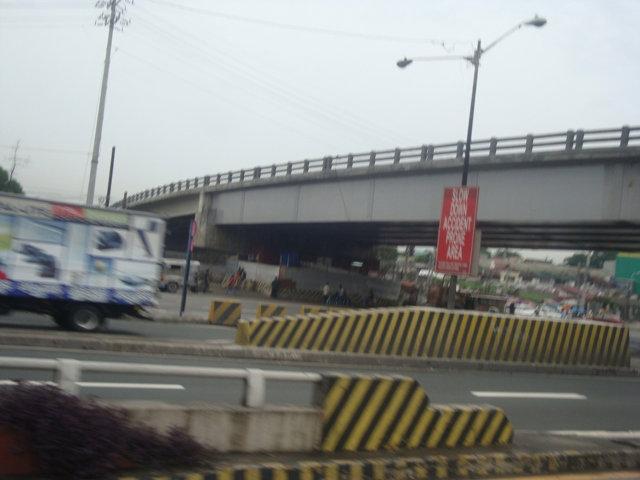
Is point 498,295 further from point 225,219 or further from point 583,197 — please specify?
point 583,197

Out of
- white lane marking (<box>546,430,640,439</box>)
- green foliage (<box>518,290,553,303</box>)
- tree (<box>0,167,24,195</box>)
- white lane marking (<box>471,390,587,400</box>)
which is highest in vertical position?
tree (<box>0,167,24,195</box>)

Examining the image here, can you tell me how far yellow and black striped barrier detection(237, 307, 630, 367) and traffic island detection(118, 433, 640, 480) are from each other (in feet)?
25.5

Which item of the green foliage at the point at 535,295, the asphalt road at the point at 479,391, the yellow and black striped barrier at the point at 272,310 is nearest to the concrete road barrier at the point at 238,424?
the asphalt road at the point at 479,391

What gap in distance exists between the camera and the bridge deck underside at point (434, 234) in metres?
31.1

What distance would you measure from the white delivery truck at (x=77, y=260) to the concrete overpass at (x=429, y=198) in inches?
613

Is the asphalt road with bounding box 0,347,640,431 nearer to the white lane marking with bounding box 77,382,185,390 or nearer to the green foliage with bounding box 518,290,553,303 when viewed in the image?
the white lane marking with bounding box 77,382,185,390

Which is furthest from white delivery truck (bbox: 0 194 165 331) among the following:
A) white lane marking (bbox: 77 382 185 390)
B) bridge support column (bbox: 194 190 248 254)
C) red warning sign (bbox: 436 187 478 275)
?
bridge support column (bbox: 194 190 248 254)

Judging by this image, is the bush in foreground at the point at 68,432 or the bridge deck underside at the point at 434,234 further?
the bridge deck underside at the point at 434,234

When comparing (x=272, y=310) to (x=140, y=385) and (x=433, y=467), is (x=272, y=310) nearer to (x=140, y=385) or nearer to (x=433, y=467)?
(x=140, y=385)

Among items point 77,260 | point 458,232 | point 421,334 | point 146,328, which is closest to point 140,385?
point 77,260

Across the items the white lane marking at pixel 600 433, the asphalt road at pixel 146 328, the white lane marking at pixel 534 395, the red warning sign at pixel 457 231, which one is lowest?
the asphalt road at pixel 146 328

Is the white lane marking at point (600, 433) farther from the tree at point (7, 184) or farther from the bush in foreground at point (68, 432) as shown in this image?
the tree at point (7, 184)

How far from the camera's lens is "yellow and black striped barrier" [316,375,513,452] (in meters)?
7.01

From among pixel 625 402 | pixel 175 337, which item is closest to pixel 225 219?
pixel 175 337
